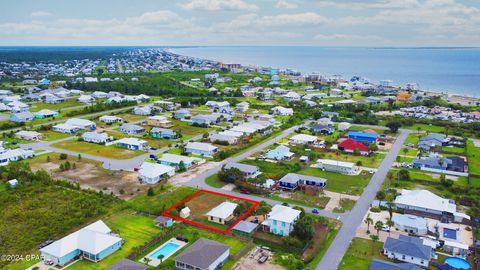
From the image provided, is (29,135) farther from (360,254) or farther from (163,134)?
(360,254)

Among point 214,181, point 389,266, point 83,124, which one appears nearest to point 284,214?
point 389,266

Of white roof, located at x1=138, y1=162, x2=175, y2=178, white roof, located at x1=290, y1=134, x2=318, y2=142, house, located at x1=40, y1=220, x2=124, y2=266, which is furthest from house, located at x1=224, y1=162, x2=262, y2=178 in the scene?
house, located at x1=40, y1=220, x2=124, y2=266

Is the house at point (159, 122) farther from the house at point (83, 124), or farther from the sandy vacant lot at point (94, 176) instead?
the sandy vacant lot at point (94, 176)

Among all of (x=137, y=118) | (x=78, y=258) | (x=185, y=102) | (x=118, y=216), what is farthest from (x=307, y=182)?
(x=185, y=102)

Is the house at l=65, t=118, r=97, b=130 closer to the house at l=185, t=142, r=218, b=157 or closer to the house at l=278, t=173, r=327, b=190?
the house at l=185, t=142, r=218, b=157

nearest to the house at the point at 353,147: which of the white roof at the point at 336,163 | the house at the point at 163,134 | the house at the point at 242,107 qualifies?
the white roof at the point at 336,163

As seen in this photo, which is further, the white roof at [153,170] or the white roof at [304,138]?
the white roof at [304,138]
